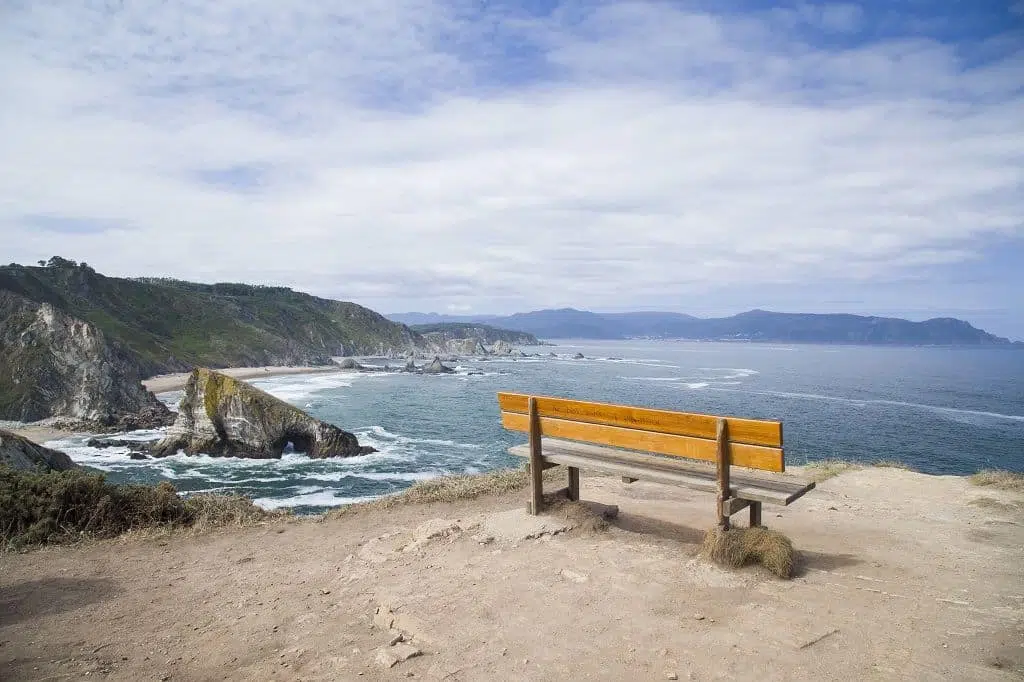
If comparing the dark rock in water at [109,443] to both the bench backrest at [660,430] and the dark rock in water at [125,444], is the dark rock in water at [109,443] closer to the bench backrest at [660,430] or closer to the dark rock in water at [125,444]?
the dark rock in water at [125,444]

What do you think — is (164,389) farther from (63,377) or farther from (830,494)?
(830,494)

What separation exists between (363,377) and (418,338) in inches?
2449

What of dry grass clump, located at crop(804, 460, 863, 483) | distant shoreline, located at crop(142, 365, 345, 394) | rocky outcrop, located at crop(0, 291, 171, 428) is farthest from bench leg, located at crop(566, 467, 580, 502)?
distant shoreline, located at crop(142, 365, 345, 394)

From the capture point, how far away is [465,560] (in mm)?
5992

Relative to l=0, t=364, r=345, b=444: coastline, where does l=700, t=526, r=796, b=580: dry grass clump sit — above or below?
above

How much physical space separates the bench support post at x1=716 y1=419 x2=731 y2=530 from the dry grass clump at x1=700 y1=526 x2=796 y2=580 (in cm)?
15

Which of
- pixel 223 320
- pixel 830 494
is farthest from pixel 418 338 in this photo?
pixel 830 494

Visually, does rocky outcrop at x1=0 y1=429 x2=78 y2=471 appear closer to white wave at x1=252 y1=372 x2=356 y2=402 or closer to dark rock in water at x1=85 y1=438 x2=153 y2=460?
dark rock in water at x1=85 y1=438 x2=153 y2=460

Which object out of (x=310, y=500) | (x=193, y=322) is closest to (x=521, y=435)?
(x=310, y=500)

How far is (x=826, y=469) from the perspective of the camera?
36.9ft

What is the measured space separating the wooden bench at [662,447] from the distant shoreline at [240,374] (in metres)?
42.3

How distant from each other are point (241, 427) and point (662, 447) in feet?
83.5

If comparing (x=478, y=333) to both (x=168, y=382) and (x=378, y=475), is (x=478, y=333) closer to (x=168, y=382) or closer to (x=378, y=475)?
(x=168, y=382)

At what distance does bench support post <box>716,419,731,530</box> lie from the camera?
5668 mm
